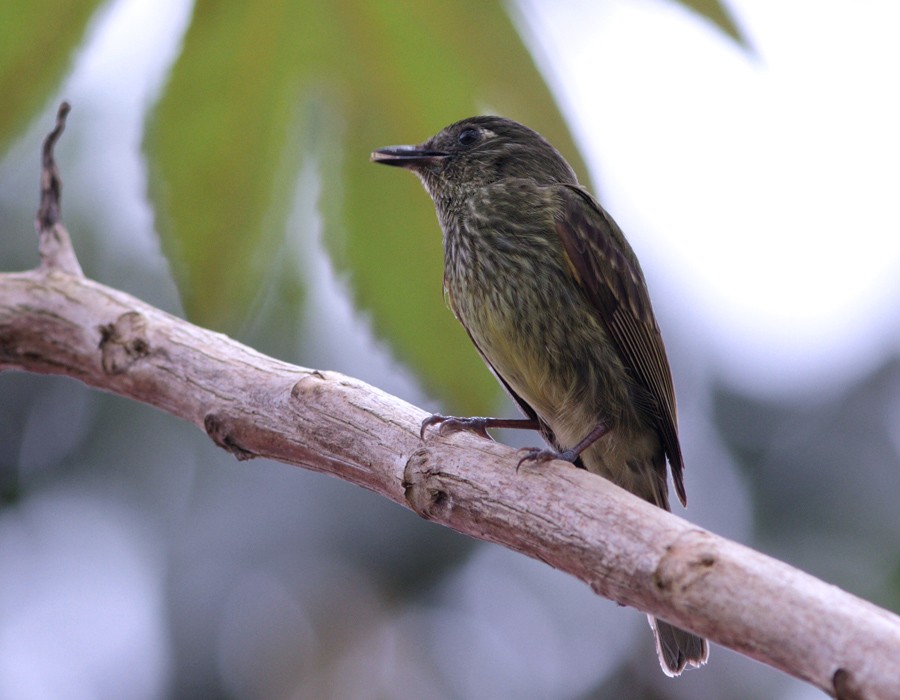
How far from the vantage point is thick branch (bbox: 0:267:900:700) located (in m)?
1.45

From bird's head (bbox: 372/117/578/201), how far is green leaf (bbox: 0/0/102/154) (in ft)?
5.56

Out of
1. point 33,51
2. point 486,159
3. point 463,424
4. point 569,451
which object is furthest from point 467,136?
point 33,51

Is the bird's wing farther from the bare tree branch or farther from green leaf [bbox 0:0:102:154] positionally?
green leaf [bbox 0:0:102:154]

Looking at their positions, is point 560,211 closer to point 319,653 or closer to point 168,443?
point 319,653

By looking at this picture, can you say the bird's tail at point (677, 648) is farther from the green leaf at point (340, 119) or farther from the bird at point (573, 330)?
the green leaf at point (340, 119)

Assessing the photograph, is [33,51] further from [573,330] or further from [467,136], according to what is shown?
[467,136]

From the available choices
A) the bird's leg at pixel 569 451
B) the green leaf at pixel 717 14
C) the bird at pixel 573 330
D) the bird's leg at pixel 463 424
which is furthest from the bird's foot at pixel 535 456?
Result: the green leaf at pixel 717 14

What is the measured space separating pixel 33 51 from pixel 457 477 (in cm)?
111

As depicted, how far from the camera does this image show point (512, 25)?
1.57 meters

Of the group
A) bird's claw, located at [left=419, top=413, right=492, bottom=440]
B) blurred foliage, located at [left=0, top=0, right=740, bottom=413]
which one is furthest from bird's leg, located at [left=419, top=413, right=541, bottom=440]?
blurred foliage, located at [left=0, top=0, right=740, bottom=413]

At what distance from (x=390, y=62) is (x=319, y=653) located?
4.93 m

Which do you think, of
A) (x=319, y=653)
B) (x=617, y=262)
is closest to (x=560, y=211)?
(x=617, y=262)

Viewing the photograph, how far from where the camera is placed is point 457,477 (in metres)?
2.07

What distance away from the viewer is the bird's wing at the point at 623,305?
2.79 metres
